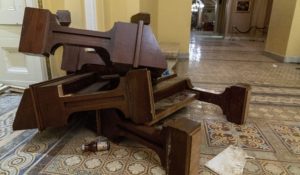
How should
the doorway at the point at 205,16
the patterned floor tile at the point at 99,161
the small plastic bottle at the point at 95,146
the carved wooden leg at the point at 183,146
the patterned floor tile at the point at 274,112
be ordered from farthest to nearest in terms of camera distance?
the doorway at the point at 205,16
the patterned floor tile at the point at 274,112
the small plastic bottle at the point at 95,146
the patterned floor tile at the point at 99,161
the carved wooden leg at the point at 183,146

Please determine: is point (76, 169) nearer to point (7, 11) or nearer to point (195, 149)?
point (195, 149)

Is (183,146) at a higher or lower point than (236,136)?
higher

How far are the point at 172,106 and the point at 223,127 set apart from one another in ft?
1.07

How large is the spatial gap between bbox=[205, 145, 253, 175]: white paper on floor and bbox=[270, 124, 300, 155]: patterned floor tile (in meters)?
0.28

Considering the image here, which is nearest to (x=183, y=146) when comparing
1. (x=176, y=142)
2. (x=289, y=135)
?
(x=176, y=142)

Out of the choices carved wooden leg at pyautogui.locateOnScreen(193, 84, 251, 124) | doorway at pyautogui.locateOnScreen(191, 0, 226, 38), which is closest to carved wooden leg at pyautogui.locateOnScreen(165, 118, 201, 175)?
carved wooden leg at pyautogui.locateOnScreen(193, 84, 251, 124)

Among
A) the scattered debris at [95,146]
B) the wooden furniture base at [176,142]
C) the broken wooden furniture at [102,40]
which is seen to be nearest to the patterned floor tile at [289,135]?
the wooden furniture base at [176,142]

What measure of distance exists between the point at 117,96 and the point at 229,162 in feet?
1.87

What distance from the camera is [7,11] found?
1.77 meters

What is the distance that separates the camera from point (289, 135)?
4.03 ft

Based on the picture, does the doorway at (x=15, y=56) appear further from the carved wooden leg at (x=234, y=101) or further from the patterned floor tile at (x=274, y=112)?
the patterned floor tile at (x=274, y=112)

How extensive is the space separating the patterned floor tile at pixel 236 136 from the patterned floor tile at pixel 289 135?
0.10 metres

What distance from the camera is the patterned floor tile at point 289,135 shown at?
1.11 m

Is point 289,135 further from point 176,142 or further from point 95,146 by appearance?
point 95,146
